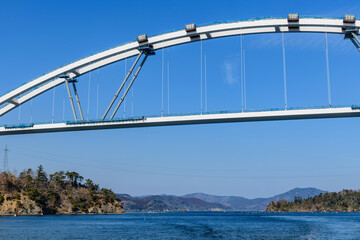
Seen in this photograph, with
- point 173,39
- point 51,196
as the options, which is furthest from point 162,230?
point 51,196

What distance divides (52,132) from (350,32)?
149 ft

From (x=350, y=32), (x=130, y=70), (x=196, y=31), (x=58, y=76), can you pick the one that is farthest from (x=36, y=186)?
(x=350, y=32)

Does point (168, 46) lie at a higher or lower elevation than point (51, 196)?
higher

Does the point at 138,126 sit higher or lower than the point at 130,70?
lower

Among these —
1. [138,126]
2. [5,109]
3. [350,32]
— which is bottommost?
[138,126]

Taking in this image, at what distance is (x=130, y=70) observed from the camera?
197ft

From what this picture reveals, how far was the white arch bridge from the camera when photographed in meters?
51.3

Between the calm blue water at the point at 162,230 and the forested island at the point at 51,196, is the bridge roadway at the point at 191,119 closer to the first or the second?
the calm blue water at the point at 162,230

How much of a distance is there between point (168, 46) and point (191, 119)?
39.2 feet

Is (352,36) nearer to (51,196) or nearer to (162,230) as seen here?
(162,230)

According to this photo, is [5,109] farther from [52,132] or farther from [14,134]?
[52,132]

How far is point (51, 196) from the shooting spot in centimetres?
13288

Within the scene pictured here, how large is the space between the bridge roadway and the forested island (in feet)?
187

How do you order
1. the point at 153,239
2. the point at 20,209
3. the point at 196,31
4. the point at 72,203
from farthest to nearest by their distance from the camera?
the point at 72,203, the point at 20,209, the point at 196,31, the point at 153,239
